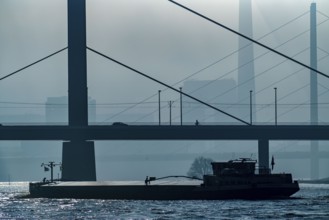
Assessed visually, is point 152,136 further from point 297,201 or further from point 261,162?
point 297,201

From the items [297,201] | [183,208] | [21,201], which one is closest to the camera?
[183,208]

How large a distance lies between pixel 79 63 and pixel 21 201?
30.3 m

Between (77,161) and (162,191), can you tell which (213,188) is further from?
(77,161)

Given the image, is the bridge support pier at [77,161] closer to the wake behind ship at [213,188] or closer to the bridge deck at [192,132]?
the bridge deck at [192,132]

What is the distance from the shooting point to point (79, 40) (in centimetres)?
16462

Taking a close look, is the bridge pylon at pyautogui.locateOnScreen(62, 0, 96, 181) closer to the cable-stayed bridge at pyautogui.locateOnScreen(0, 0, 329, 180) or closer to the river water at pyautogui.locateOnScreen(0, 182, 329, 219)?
the cable-stayed bridge at pyautogui.locateOnScreen(0, 0, 329, 180)

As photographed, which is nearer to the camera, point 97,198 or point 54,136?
point 97,198

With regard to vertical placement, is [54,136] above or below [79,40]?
below

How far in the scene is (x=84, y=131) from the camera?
16625cm

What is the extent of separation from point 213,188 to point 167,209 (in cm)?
1930

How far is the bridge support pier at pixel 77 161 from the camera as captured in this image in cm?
16662

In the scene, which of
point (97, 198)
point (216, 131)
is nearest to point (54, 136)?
point (216, 131)

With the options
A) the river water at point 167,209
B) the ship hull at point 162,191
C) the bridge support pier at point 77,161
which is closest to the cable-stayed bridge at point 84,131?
the bridge support pier at point 77,161

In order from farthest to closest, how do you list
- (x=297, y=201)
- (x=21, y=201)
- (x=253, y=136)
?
(x=253, y=136) < (x=21, y=201) < (x=297, y=201)
